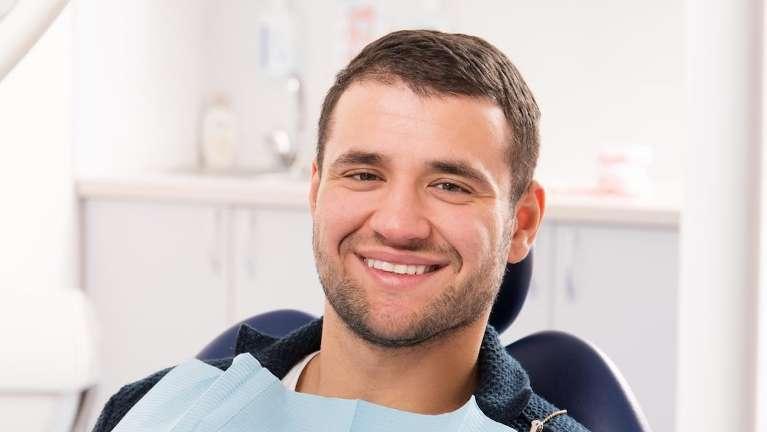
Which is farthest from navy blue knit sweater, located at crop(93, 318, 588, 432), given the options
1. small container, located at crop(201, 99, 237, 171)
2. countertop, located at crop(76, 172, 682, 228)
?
small container, located at crop(201, 99, 237, 171)

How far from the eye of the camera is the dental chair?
113 centimetres

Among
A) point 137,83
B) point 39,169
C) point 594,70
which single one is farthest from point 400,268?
point 137,83

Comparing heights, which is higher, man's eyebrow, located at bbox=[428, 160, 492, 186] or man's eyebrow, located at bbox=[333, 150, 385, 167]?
man's eyebrow, located at bbox=[333, 150, 385, 167]

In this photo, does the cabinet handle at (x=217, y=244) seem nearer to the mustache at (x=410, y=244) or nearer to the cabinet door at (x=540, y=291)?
the cabinet door at (x=540, y=291)

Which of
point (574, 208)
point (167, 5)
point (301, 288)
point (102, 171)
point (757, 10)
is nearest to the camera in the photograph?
point (757, 10)

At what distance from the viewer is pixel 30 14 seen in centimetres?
39

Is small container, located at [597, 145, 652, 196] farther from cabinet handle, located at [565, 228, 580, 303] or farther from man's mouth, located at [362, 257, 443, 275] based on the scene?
man's mouth, located at [362, 257, 443, 275]

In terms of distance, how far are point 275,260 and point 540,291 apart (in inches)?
27.0

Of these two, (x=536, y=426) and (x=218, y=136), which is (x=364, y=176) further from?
(x=218, y=136)

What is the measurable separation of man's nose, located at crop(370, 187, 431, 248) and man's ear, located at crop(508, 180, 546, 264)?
0.54 ft

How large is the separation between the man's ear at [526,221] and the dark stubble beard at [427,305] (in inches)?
3.3

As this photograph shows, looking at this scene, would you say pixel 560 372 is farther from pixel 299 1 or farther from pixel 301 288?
pixel 299 1

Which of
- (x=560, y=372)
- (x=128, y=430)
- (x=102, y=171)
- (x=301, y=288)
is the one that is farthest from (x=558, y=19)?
(x=128, y=430)

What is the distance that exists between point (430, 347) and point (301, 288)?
66.8 inches
